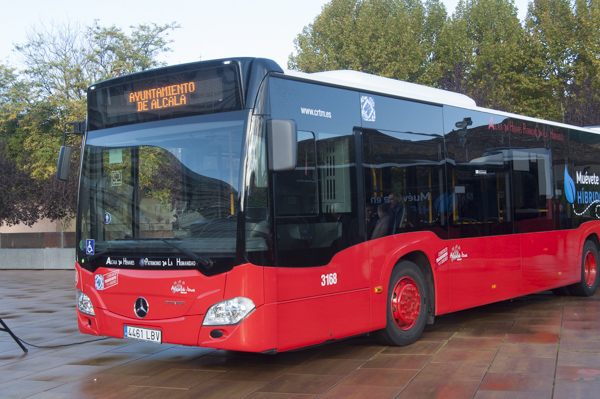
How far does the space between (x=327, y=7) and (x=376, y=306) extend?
3866 centimetres

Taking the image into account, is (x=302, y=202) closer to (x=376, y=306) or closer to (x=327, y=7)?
(x=376, y=306)

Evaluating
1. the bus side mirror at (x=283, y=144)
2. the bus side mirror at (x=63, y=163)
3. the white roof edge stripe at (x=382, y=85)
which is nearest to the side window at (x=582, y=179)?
the white roof edge stripe at (x=382, y=85)

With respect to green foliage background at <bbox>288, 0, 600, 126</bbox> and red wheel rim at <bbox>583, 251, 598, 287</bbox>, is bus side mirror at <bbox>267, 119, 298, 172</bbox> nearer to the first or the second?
red wheel rim at <bbox>583, 251, 598, 287</bbox>

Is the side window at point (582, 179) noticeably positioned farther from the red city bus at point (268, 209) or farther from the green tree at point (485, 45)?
the green tree at point (485, 45)

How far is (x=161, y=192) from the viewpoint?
21.4 feet

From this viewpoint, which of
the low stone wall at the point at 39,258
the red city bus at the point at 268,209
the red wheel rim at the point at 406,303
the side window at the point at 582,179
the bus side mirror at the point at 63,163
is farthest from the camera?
the low stone wall at the point at 39,258

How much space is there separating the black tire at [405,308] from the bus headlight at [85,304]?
124 inches

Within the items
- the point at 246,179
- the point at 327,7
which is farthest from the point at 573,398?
the point at 327,7

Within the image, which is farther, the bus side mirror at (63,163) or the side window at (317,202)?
the bus side mirror at (63,163)

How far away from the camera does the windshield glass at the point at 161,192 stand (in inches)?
242

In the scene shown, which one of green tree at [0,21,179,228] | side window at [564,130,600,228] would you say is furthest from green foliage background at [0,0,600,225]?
side window at [564,130,600,228]

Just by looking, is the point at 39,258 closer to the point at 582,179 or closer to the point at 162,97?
the point at 582,179

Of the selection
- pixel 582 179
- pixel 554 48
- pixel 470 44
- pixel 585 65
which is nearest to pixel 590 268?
pixel 582 179

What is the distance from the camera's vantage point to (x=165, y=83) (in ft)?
22.0
